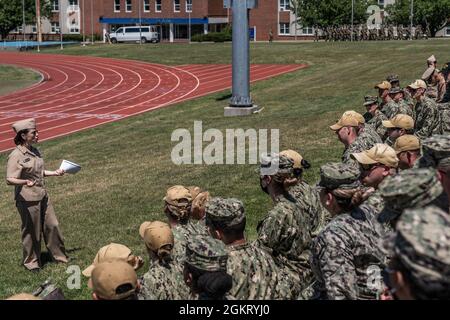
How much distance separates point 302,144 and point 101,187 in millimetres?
4981

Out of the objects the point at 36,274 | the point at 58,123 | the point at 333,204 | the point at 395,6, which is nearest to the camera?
the point at 333,204

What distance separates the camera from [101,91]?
34.1 meters

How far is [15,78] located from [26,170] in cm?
3519

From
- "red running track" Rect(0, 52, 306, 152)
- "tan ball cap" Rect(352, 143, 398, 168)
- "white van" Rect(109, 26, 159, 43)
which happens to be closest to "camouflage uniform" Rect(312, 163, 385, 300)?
"tan ball cap" Rect(352, 143, 398, 168)

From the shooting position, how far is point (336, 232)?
4668 mm

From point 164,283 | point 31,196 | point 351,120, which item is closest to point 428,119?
point 351,120

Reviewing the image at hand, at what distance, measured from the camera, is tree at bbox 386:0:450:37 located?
70.1 metres

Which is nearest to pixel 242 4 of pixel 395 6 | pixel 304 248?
pixel 304 248

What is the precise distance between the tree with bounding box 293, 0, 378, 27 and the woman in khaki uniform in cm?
6336

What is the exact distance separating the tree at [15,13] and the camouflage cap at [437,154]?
81.5 m

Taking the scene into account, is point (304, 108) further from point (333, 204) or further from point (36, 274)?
point (333, 204)

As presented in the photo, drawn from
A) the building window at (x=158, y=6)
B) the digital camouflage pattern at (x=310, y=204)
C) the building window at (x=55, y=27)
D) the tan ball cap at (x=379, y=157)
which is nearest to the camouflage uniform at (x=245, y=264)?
the digital camouflage pattern at (x=310, y=204)

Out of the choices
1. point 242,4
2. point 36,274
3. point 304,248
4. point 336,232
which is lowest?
point 36,274

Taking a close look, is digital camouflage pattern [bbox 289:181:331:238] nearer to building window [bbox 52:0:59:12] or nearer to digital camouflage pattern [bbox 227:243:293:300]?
digital camouflage pattern [bbox 227:243:293:300]
